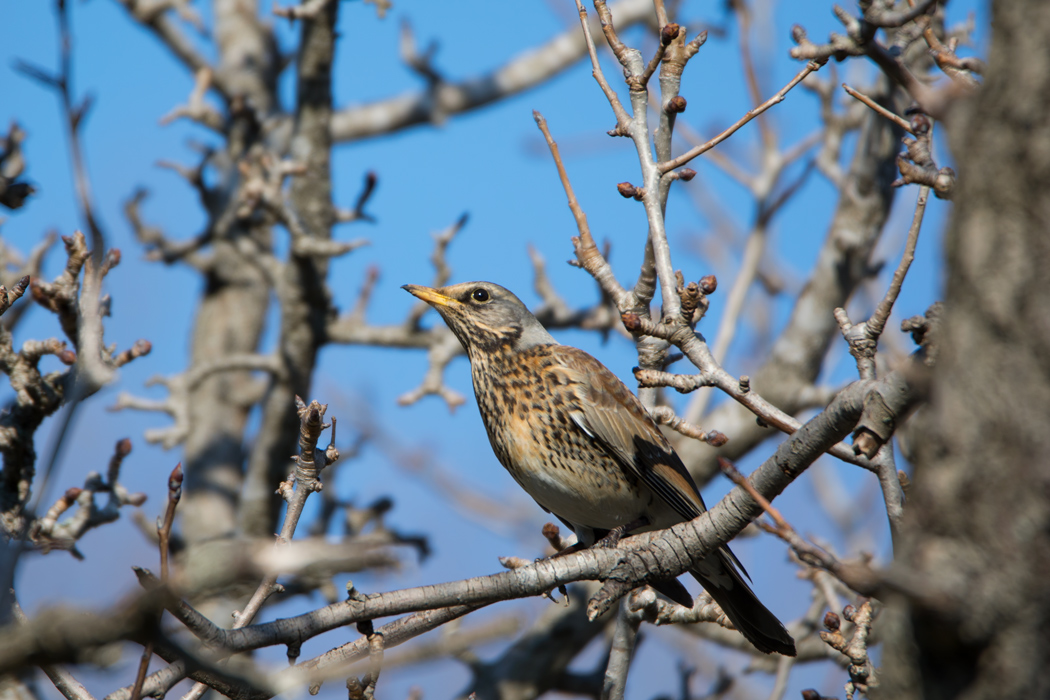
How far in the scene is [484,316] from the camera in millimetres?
5070

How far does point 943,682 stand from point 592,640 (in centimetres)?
482

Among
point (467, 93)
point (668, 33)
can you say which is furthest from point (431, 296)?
point (467, 93)

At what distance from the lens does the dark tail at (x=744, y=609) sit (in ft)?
13.0

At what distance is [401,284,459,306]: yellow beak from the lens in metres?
4.96

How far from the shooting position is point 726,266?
9.52 metres

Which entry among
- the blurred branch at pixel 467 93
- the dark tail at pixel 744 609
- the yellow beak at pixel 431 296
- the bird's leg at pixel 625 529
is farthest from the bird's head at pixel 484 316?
the blurred branch at pixel 467 93

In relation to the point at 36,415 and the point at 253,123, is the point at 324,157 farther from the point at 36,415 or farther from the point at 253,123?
the point at 36,415

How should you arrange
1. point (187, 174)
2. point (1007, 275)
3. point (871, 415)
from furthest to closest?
point (187, 174), point (871, 415), point (1007, 275)

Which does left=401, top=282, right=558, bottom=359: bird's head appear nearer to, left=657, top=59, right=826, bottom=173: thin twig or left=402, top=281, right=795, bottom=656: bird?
left=402, top=281, right=795, bottom=656: bird

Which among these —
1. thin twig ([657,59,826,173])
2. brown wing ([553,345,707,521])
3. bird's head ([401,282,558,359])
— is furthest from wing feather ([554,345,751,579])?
thin twig ([657,59,826,173])

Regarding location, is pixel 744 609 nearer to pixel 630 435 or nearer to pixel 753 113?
pixel 630 435

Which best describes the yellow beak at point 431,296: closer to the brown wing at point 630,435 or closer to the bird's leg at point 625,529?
the brown wing at point 630,435

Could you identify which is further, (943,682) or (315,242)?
(315,242)

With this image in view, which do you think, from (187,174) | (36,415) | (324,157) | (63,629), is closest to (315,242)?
(324,157)
